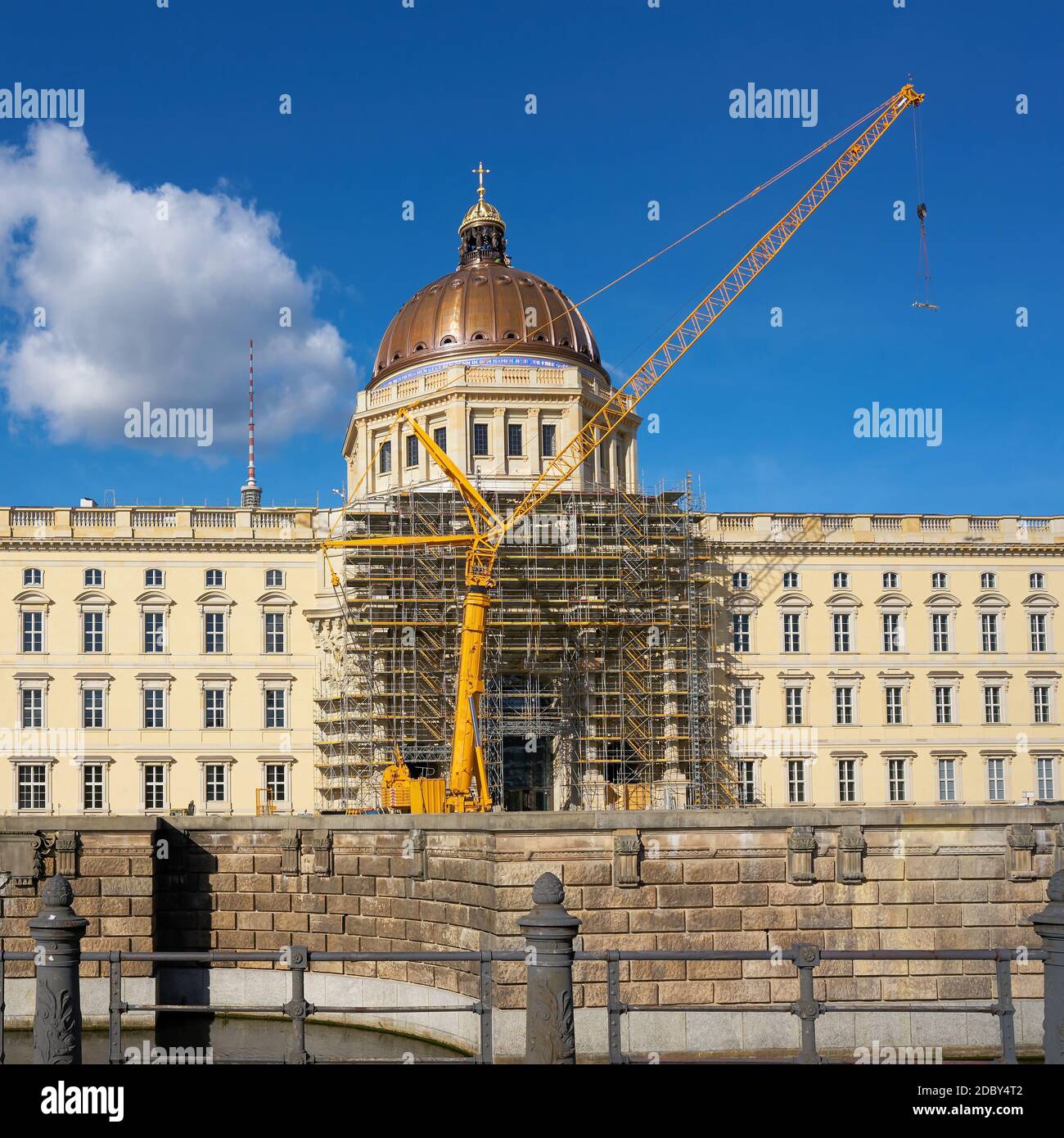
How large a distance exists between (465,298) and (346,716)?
2647cm

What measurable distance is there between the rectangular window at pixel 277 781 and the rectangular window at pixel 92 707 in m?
7.35

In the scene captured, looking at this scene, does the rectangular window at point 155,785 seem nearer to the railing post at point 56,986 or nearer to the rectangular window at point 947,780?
the rectangular window at point 947,780

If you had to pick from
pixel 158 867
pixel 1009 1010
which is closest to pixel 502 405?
pixel 158 867

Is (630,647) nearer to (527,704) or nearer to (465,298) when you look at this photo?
(527,704)

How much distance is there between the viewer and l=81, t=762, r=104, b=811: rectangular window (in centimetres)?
5912

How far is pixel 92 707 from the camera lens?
59.9 m

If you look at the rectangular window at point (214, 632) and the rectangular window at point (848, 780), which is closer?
the rectangular window at point (214, 632)

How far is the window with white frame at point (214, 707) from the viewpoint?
60562 millimetres

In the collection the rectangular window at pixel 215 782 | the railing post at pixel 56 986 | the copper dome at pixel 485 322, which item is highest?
the copper dome at pixel 485 322

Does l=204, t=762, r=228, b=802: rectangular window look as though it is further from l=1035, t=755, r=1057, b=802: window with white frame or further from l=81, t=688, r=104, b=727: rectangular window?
l=1035, t=755, r=1057, b=802: window with white frame

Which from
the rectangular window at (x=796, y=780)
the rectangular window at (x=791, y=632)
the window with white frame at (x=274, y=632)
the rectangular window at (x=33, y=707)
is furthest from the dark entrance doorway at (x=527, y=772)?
the rectangular window at (x=33, y=707)

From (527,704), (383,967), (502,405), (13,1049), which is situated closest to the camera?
(13,1049)
